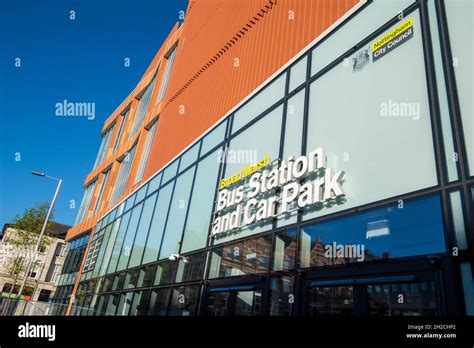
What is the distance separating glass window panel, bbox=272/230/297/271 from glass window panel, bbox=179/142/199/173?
22.6 ft

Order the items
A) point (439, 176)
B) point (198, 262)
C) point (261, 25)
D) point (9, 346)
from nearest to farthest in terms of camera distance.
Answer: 1. point (9, 346)
2. point (439, 176)
3. point (198, 262)
4. point (261, 25)

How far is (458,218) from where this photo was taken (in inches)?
175

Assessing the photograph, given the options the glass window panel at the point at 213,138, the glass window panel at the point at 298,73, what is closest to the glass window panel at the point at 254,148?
the glass window panel at the point at 298,73

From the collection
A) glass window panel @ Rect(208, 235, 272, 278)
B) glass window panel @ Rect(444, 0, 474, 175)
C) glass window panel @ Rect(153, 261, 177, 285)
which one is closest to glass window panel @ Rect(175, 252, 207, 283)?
glass window panel @ Rect(153, 261, 177, 285)

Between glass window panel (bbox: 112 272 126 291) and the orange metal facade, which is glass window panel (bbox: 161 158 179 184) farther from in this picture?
glass window panel (bbox: 112 272 126 291)

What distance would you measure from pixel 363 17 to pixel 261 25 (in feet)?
16.6

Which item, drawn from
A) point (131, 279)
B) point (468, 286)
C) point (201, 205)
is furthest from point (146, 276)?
point (468, 286)

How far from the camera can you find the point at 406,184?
5.29 metres

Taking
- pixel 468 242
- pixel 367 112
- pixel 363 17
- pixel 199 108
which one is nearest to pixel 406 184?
pixel 468 242

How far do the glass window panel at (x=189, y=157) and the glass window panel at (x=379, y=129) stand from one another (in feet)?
22.5

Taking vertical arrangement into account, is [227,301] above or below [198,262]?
below

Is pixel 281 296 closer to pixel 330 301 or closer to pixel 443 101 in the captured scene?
pixel 330 301

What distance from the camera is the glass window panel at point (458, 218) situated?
430cm

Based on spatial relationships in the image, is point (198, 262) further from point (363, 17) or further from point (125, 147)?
point (125, 147)
